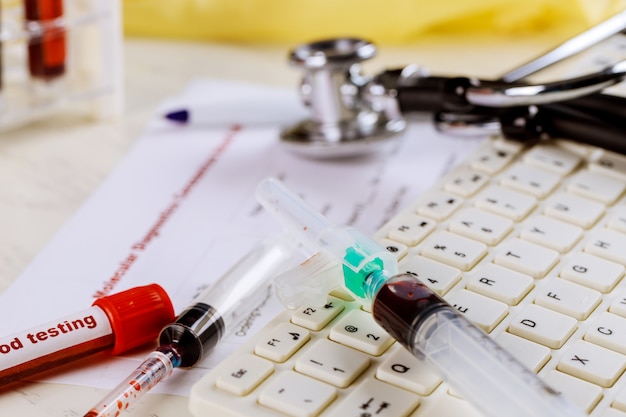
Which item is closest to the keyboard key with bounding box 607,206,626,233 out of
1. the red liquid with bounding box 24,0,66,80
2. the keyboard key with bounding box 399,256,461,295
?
the keyboard key with bounding box 399,256,461,295

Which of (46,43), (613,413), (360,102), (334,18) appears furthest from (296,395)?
(334,18)

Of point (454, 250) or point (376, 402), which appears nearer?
point (376, 402)

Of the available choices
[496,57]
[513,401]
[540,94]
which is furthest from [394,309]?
[496,57]

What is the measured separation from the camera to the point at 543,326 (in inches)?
16.2

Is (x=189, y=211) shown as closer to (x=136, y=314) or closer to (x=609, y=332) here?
(x=136, y=314)

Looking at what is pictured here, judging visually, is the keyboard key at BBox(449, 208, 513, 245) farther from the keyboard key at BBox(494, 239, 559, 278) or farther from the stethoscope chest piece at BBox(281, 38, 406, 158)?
the stethoscope chest piece at BBox(281, 38, 406, 158)

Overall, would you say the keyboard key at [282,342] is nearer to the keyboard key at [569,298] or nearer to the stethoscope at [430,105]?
the keyboard key at [569,298]

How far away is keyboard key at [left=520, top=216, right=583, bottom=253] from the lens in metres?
0.48

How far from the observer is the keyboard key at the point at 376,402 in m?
0.36

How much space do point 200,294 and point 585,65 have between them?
0.33 m

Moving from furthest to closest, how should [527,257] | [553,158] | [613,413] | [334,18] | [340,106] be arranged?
[334,18]
[340,106]
[553,158]
[527,257]
[613,413]

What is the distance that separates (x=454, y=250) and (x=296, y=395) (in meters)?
0.14

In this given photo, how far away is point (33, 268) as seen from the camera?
21.4 inches

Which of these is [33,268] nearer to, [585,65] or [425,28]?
[585,65]
